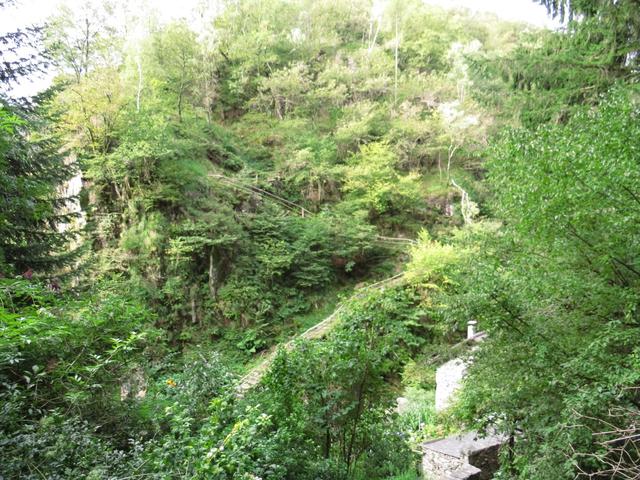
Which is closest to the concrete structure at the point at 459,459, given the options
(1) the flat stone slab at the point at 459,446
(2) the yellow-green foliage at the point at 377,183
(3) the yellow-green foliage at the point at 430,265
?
(1) the flat stone slab at the point at 459,446

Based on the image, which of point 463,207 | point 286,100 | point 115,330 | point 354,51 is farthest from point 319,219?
point 354,51

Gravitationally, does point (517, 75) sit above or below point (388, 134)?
above

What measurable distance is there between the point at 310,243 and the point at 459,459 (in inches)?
428

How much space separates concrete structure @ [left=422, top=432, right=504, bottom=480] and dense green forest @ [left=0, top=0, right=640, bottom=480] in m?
0.39

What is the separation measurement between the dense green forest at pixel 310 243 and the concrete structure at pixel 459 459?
1.27ft

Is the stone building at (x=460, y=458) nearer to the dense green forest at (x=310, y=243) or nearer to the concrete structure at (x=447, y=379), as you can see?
the dense green forest at (x=310, y=243)

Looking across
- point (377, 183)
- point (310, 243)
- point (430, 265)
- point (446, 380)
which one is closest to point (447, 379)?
point (446, 380)

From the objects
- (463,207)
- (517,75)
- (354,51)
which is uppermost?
(354,51)

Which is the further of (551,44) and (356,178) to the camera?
(356,178)

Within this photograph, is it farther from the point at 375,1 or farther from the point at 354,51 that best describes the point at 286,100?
the point at 375,1

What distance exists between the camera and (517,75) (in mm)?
7430

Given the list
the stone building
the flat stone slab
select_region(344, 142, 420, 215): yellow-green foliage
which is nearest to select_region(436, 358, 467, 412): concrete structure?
the stone building

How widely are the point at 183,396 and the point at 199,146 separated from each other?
15.4 meters

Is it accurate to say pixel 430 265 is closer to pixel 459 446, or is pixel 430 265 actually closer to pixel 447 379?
pixel 447 379
